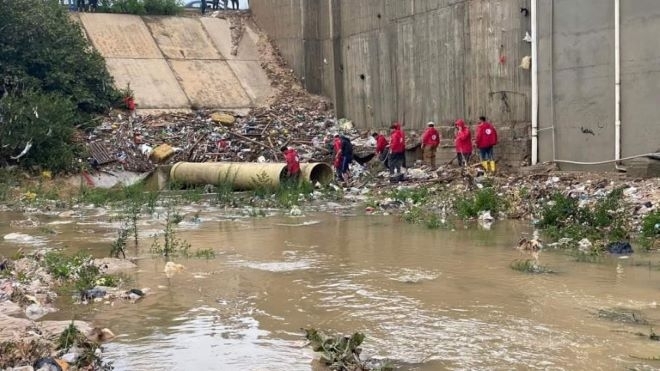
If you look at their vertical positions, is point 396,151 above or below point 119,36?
below

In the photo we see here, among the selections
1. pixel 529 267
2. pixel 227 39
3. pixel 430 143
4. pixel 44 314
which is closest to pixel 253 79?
pixel 227 39

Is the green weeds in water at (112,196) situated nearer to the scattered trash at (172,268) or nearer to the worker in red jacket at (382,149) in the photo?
the worker in red jacket at (382,149)

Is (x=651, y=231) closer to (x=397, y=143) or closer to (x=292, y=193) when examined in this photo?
(x=292, y=193)

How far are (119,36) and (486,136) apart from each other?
13.4 m

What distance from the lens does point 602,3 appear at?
11586 millimetres

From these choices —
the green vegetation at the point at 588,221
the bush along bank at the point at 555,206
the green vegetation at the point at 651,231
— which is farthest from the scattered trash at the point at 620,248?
the green vegetation at the point at 651,231

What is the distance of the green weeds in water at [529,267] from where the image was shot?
6.24m

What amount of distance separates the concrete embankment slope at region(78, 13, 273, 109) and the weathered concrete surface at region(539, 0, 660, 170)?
1094 centimetres

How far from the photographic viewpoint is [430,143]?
15555mm

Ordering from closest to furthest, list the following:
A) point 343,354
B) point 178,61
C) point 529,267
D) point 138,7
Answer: point 343,354 → point 529,267 → point 178,61 → point 138,7

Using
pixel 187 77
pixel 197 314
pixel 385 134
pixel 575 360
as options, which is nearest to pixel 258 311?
pixel 197 314

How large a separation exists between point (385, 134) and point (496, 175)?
5.47 meters

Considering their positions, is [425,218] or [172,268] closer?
[172,268]

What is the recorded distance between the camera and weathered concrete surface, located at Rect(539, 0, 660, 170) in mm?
10953
